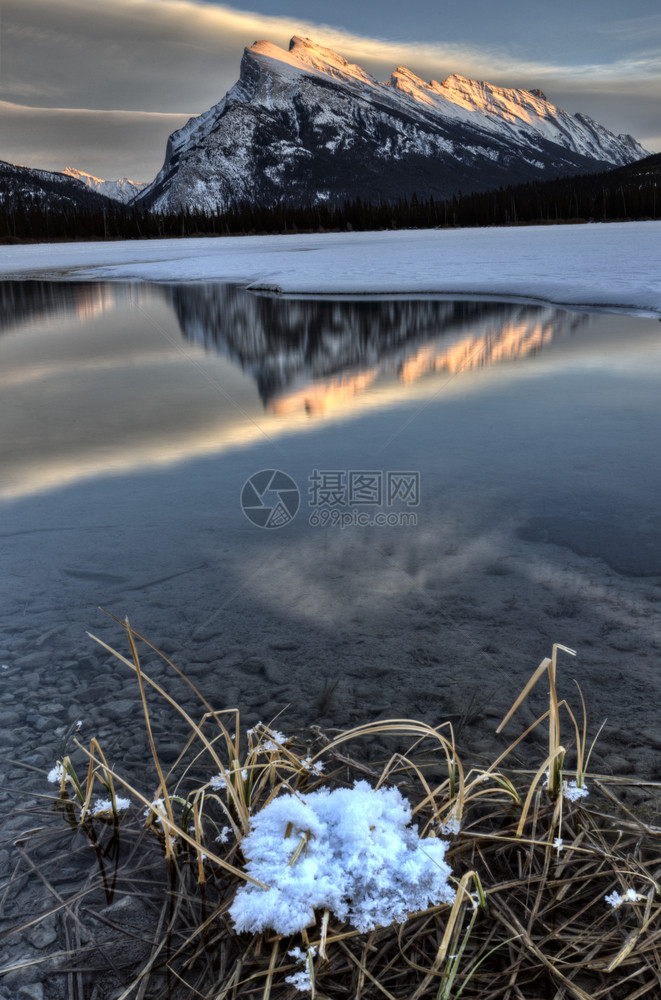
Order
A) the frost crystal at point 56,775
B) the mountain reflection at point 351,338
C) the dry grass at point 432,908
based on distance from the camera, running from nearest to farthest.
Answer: the dry grass at point 432,908, the frost crystal at point 56,775, the mountain reflection at point 351,338

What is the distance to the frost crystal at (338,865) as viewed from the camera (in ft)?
4.92

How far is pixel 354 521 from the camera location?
411 cm

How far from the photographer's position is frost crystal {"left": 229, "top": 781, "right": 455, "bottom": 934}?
1.50 m

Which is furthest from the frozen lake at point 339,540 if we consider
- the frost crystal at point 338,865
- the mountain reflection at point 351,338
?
the frost crystal at point 338,865

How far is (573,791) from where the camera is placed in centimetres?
185

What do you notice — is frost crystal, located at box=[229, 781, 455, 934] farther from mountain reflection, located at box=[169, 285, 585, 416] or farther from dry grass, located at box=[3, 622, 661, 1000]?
mountain reflection, located at box=[169, 285, 585, 416]

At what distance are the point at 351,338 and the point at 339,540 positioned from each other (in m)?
7.41

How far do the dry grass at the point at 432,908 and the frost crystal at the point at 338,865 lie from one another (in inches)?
1.3

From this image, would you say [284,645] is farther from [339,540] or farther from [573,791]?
[573,791]

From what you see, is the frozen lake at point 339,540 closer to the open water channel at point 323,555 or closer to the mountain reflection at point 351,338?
the open water channel at point 323,555

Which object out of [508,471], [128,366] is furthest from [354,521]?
[128,366]

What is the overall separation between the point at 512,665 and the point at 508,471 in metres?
2.45

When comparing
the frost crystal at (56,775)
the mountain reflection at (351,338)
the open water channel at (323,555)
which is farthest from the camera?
the mountain reflection at (351,338)

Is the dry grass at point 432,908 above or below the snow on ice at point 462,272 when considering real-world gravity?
below
